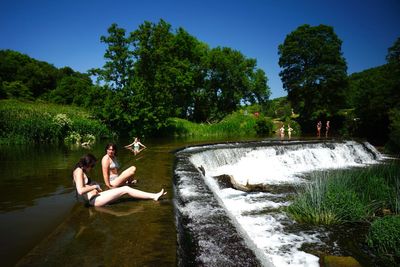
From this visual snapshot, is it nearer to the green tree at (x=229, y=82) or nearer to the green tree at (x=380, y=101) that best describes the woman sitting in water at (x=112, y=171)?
the green tree at (x=380, y=101)

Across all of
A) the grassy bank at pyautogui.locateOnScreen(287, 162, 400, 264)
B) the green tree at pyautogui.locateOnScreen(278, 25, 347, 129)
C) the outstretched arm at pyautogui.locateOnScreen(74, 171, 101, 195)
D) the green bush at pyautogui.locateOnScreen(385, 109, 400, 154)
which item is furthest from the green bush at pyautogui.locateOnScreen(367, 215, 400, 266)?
the green tree at pyautogui.locateOnScreen(278, 25, 347, 129)

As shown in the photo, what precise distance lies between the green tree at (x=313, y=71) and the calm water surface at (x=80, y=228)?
33.4m

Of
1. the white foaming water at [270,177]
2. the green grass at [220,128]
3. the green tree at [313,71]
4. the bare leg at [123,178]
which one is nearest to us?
the white foaming water at [270,177]

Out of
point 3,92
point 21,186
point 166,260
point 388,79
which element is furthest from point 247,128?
point 3,92

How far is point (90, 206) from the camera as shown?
254 inches

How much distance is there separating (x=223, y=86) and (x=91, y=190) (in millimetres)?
45803

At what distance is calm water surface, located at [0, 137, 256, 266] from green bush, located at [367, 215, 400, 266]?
14.2 ft

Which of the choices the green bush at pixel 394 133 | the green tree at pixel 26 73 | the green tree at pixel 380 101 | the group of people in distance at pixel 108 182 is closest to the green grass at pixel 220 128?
the green tree at pixel 380 101

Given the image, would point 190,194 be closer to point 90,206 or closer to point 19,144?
point 90,206

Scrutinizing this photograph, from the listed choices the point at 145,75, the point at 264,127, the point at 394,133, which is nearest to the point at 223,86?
the point at 264,127

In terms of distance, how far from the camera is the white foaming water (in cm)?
611

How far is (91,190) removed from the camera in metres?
6.12

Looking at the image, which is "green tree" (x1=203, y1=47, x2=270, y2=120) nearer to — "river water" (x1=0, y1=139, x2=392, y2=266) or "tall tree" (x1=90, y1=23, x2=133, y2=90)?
"tall tree" (x1=90, y1=23, x2=133, y2=90)

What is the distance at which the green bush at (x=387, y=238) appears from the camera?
5.88m
